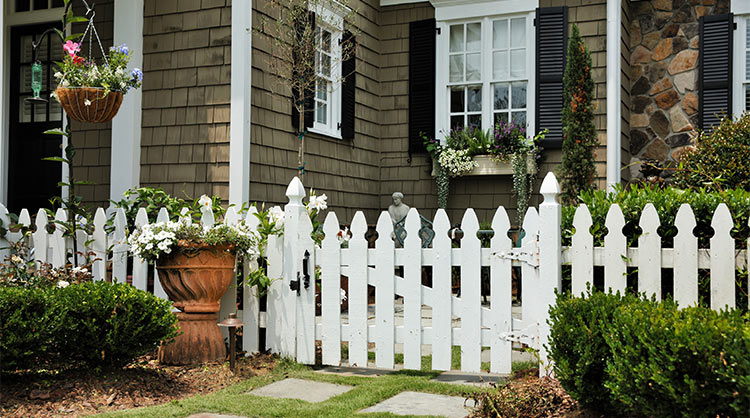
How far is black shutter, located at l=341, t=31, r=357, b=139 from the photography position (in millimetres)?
8773

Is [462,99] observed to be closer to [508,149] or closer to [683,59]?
[508,149]

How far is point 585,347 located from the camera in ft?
10.2

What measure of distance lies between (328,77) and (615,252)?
17.0 ft

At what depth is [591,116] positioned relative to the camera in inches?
323

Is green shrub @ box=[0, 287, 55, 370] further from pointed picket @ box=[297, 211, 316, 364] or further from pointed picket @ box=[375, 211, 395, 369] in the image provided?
pointed picket @ box=[375, 211, 395, 369]

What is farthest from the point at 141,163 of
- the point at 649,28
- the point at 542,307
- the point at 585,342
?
the point at 649,28

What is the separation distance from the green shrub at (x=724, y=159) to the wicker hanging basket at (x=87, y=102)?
15.9 feet

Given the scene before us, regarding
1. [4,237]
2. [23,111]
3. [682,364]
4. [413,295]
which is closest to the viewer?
[682,364]

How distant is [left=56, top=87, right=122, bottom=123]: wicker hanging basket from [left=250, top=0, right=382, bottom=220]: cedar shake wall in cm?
183

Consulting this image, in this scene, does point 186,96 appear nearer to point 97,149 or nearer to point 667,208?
point 97,149

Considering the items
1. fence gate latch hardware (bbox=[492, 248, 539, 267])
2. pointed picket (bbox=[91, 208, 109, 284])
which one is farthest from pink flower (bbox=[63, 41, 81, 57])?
fence gate latch hardware (bbox=[492, 248, 539, 267])

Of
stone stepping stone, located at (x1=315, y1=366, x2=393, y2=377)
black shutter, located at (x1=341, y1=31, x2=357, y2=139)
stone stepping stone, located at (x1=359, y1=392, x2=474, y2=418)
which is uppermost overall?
black shutter, located at (x1=341, y1=31, x2=357, y2=139)

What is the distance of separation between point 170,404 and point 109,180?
434cm

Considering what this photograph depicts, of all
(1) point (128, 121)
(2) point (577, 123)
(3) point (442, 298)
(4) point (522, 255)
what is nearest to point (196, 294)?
(3) point (442, 298)
